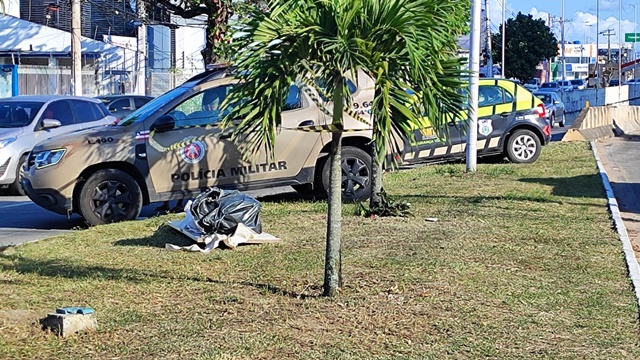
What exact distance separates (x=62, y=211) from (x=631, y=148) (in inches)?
737

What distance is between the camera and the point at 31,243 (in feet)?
33.0

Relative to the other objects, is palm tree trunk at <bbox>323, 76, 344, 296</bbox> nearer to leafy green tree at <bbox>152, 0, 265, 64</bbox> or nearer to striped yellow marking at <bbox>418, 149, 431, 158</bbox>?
leafy green tree at <bbox>152, 0, 265, 64</bbox>

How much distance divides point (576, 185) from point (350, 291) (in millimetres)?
8632

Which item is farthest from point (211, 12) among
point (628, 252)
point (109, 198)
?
point (628, 252)

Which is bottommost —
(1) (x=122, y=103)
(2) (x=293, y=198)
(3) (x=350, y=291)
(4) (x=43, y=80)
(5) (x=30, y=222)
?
(3) (x=350, y=291)

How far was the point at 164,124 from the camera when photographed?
38.5 ft

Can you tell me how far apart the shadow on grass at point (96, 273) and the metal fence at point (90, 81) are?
81.5 ft

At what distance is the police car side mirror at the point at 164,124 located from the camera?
11727 millimetres

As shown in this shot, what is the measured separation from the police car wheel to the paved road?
5.58 metres

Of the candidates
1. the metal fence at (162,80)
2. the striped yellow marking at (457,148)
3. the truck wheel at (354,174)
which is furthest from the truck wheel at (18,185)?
the metal fence at (162,80)

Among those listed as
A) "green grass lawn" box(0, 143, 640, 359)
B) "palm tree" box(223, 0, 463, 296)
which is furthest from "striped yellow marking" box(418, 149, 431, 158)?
"palm tree" box(223, 0, 463, 296)

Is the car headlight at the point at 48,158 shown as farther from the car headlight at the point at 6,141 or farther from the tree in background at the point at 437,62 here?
the tree in background at the point at 437,62

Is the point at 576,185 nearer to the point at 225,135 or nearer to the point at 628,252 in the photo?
the point at 628,252

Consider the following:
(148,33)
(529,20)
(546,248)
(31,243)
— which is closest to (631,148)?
(546,248)
